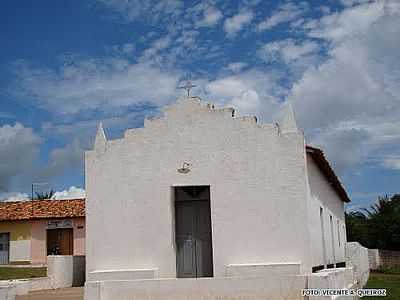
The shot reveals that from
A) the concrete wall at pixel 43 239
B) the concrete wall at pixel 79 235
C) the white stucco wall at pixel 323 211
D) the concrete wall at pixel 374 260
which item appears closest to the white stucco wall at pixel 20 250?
the concrete wall at pixel 43 239

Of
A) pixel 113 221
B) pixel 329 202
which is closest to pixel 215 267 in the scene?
pixel 113 221

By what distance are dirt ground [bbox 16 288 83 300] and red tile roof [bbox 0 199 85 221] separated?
13599mm

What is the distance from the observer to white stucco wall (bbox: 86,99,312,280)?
1551 cm

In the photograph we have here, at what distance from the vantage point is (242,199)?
1573cm

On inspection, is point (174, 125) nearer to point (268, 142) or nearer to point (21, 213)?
point (268, 142)

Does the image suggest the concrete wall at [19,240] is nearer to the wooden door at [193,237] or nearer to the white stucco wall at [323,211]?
the white stucco wall at [323,211]

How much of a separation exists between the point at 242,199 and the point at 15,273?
12.4 m

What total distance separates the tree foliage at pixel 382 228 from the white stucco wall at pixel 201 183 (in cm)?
2262

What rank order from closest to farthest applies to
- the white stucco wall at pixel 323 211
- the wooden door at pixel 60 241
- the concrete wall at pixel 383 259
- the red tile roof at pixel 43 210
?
the white stucco wall at pixel 323 211 → the concrete wall at pixel 383 259 → the red tile roof at pixel 43 210 → the wooden door at pixel 60 241

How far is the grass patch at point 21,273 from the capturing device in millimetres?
22362

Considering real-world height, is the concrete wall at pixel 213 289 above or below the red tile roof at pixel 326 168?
below

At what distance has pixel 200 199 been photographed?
55.4ft

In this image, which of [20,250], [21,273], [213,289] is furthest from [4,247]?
[213,289]

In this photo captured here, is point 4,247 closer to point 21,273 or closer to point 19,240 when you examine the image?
point 19,240
